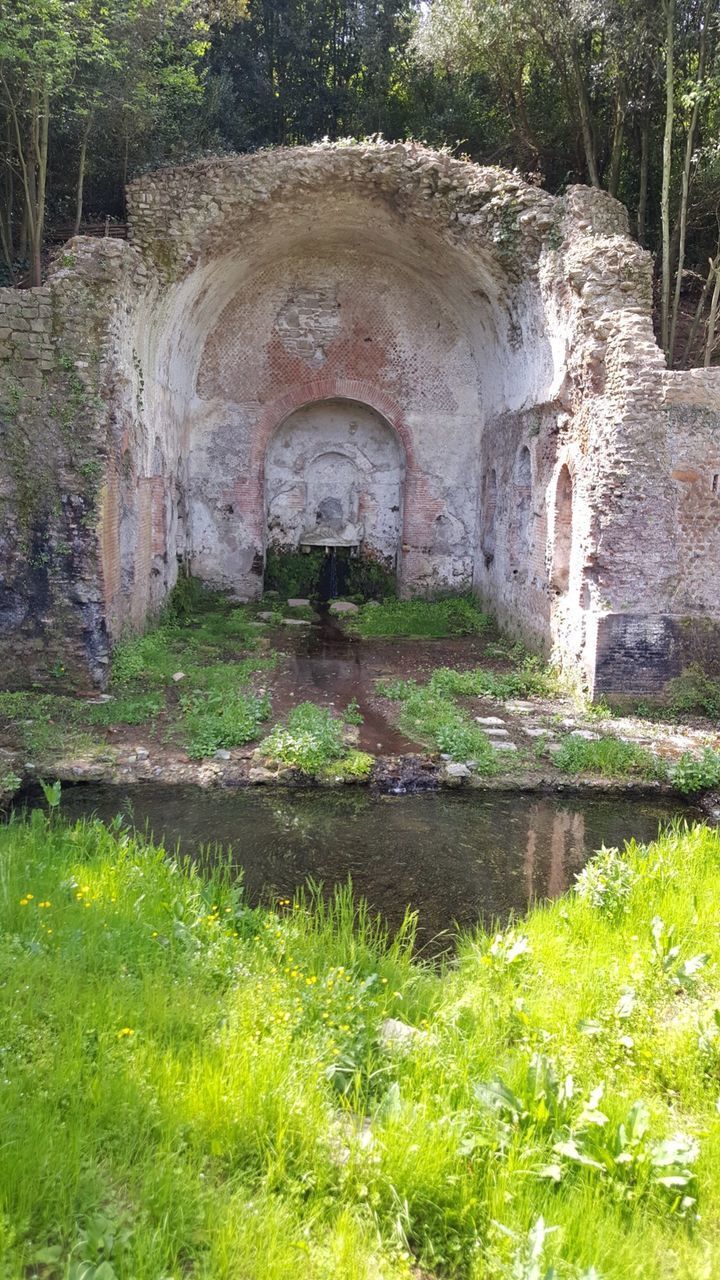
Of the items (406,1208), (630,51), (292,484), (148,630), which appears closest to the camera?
(406,1208)

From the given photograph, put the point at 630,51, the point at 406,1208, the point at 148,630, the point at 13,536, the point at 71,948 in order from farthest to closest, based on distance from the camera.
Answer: the point at 148,630, the point at 630,51, the point at 13,536, the point at 71,948, the point at 406,1208

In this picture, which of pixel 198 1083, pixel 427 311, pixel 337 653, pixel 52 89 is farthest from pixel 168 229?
pixel 198 1083

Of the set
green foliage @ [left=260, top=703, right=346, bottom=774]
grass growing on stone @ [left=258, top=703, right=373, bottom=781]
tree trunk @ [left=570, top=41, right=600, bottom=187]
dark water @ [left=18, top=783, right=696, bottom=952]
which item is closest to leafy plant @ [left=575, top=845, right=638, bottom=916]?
dark water @ [left=18, top=783, right=696, bottom=952]

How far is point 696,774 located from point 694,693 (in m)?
1.90

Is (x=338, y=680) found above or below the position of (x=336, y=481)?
below

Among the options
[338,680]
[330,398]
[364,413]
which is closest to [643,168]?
[364,413]

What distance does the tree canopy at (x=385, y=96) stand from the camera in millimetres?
10016

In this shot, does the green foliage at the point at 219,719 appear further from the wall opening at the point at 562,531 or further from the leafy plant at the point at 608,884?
the wall opening at the point at 562,531

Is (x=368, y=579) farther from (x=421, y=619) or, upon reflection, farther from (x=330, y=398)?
(x=330, y=398)

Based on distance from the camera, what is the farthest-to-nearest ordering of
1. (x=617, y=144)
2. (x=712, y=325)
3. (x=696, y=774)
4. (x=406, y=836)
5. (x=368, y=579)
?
(x=368, y=579) → (x=617, y=144) → (x=712, y=325) → (x=696, y=774) → (x=406, y=836)

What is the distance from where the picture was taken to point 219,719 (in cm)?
788

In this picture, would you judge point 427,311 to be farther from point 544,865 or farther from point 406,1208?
point 406,1208

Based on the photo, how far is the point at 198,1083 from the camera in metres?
2.92

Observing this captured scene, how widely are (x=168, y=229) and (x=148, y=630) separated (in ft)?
17.0
